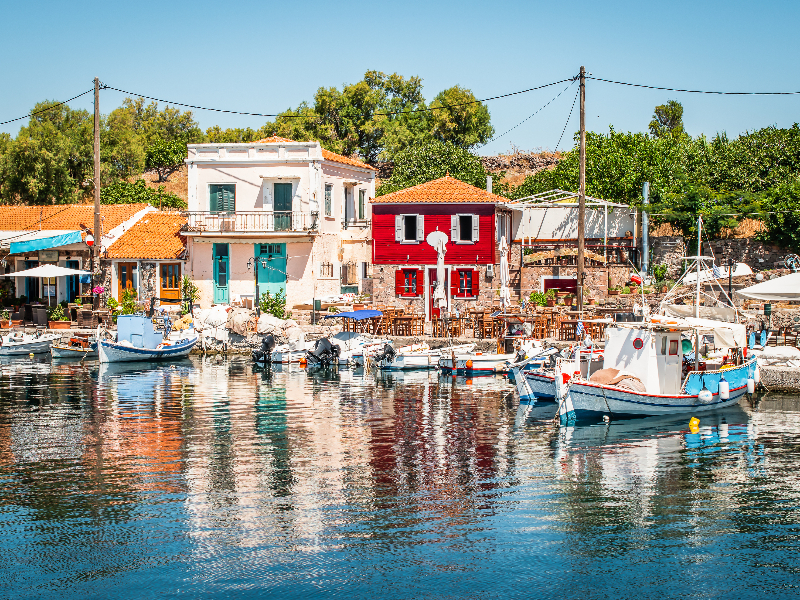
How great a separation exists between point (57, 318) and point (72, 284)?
3891 mm

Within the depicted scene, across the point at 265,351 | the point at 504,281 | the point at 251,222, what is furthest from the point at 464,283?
the point at 265,351

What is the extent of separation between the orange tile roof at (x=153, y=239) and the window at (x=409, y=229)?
492 inches

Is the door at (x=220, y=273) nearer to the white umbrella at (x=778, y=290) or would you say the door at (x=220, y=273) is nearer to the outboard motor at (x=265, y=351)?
the outboard motor at (x=265, y=351)

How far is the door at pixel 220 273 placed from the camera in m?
51.9

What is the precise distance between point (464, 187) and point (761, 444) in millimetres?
30600

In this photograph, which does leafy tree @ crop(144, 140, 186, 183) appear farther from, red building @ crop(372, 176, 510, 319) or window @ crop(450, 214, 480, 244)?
window @ crop(450, 214, 480, 244)

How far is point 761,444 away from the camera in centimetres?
2492

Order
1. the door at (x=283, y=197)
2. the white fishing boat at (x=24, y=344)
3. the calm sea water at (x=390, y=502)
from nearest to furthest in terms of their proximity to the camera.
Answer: the calm sea water at (x=390, y=502)
the white fishing boat at (x=24, y=344)
the door at (x=283, y=197)

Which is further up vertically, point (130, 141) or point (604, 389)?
point (130, 141)

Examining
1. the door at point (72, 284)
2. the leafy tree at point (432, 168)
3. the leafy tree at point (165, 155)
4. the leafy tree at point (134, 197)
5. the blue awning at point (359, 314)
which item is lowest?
the blue awning at point (359, 314)

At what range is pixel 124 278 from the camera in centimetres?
5222

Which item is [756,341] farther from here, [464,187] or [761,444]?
[464,187]

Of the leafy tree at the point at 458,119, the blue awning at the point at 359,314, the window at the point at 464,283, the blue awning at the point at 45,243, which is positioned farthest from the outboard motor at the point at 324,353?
the leafy tree at the point at 458,119

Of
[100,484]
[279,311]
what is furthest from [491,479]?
[279,311]
